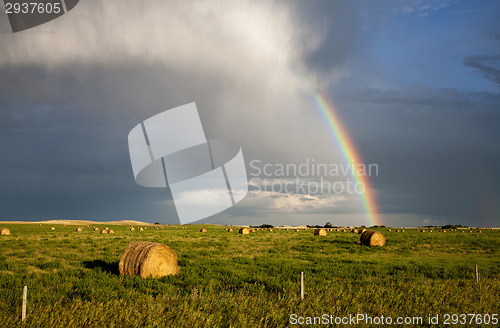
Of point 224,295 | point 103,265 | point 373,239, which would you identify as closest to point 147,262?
point 103,265

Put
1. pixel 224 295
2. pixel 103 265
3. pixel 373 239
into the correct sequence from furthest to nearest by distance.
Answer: pixel 373 239, pixel 103 265, pixel 224 295

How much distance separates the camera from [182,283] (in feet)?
41.8

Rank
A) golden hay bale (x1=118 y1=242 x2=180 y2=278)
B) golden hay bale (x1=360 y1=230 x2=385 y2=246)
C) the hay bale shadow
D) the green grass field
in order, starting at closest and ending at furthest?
the green grass field
golden hay bale (x1=118 y1=242 x2=180 y2=278)
the hay bale shadow
golden hay bale (x1=360 y1=230 x2=385 y2=246)

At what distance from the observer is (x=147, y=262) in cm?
1411

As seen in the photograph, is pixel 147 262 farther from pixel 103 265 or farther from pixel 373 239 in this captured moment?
pixel 373 239

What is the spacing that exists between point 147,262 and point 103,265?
12.2ft

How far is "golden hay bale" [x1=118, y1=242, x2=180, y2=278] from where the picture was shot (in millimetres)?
14109

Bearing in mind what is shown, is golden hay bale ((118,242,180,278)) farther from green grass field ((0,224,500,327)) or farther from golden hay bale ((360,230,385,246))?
golden hay bale ((360,230,385,246))

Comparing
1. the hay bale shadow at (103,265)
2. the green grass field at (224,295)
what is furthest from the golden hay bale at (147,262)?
the hay bale shadow at (103,265)

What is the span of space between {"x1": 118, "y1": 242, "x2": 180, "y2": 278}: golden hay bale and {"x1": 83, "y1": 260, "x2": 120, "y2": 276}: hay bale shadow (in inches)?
27.8

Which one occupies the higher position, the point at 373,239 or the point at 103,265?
the point at 373,239

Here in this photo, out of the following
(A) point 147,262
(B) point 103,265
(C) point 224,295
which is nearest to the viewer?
(C) point 224,295

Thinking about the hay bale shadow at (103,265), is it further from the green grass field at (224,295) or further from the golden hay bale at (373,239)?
the golden hay bale at (373,239)

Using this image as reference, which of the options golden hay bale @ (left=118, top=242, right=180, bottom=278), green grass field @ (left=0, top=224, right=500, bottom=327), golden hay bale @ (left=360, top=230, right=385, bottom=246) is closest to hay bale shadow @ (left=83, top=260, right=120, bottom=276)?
green grass field @ (left=0, top=224, right=500, bottom=327)
